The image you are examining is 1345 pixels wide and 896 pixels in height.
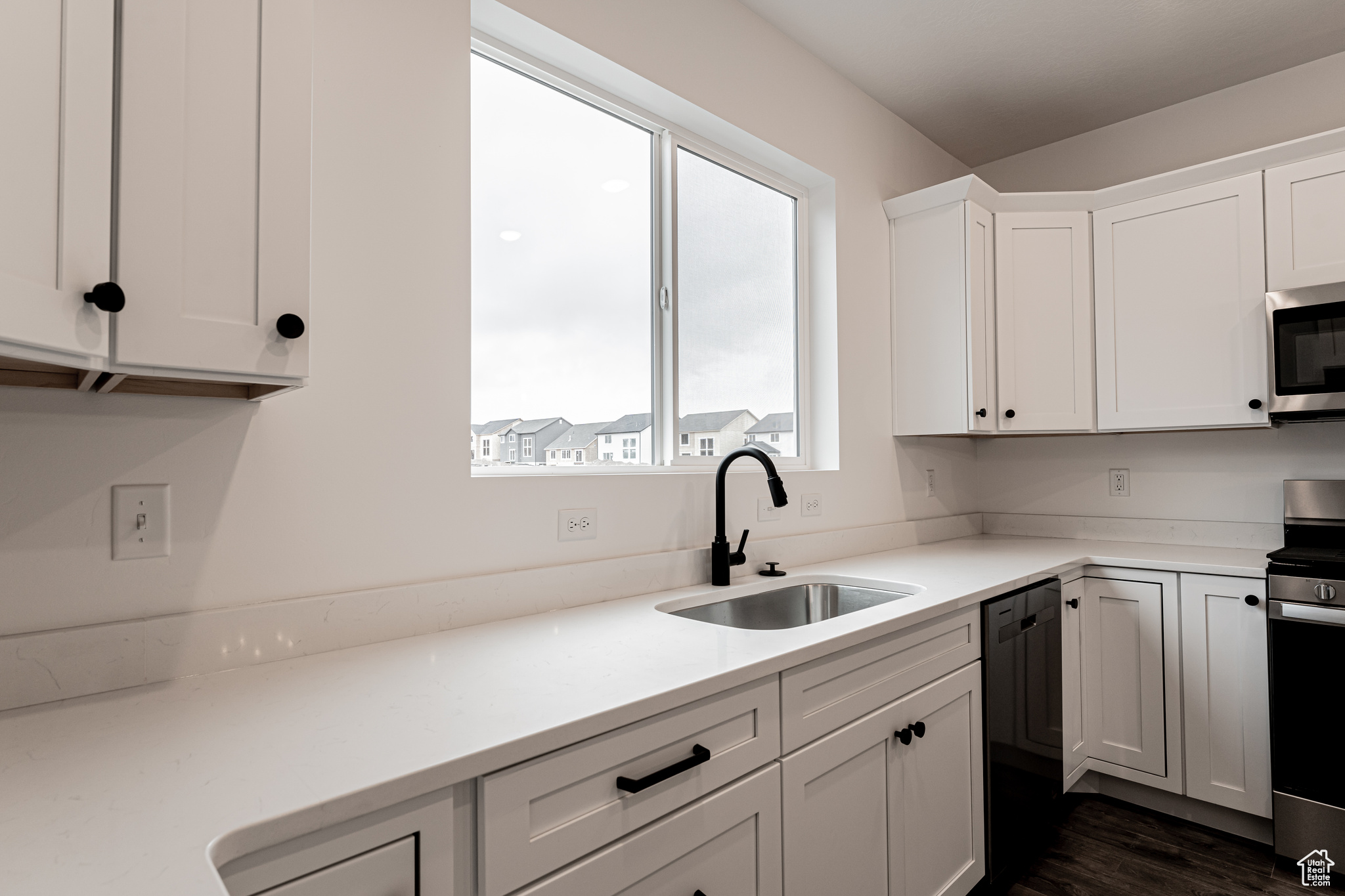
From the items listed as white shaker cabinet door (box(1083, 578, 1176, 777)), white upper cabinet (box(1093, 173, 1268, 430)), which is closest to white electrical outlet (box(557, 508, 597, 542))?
white shaker cabinet door (box(1083, 578, 1176, 777))

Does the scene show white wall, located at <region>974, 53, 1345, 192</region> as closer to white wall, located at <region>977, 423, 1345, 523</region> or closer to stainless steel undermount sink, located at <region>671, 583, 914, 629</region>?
white wall, located at <region>977, 423, 1345, 523</region>

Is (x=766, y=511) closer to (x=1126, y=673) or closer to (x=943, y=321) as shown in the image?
(x=943, y=321)

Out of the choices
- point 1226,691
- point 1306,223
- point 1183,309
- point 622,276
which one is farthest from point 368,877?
point 1306,223

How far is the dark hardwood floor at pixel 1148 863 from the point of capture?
1.91 metres

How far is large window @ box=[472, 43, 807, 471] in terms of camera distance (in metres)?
1.69

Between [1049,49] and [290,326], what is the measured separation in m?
2.71

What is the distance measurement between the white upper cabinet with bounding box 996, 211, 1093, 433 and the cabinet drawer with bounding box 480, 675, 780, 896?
2.07 metres

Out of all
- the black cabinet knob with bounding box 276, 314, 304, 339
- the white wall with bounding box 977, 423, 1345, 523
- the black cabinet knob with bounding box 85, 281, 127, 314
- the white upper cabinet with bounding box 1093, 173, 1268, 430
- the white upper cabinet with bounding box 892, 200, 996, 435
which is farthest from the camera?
the white upper cabinet with bounding box 892, 200, 996, 435

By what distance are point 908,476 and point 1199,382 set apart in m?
1.05

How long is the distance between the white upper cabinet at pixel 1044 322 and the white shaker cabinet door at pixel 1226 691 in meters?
0.79

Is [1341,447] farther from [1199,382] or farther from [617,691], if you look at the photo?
[617,691]

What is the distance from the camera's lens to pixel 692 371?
217 centimetres

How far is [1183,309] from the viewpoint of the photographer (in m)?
2.49

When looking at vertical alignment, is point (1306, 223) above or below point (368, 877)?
→ above
